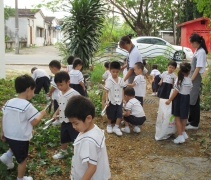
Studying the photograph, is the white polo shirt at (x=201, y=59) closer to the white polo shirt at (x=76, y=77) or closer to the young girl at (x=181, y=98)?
the young girl at (x=181, y=98)

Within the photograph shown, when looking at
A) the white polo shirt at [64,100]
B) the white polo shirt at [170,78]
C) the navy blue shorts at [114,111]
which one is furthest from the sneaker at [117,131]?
the white polo shirt at [170,78]

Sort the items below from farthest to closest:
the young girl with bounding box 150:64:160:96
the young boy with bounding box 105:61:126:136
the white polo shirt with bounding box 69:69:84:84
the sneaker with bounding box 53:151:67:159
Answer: the young girl with bounding box 150:64:160:96, the white polo shirt with bounding box 69:69:84:84, the young boy with bounding box 105:61:126:136, the sneaker with bounding box 53:151:67:159

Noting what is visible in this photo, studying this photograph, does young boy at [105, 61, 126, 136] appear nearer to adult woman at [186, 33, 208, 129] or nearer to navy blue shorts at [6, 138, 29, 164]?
adult woman at [186, 33, 208, 129]

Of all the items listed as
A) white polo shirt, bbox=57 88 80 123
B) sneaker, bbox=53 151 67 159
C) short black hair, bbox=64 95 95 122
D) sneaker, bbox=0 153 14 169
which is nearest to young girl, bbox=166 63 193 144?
white polo shirt, bbox=57 88 80 123

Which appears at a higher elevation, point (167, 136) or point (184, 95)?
point (184, 95)

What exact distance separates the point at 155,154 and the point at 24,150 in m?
2.02

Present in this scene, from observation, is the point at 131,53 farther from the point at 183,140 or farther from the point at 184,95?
the point at 183,140

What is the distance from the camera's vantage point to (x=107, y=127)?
5008 millimetres

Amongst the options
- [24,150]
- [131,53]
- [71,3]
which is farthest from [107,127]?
[71,3]

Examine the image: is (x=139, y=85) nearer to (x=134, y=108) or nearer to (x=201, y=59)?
(x=134, y=108)

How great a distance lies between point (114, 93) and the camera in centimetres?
476

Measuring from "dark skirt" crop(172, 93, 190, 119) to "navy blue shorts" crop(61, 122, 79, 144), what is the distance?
174cm

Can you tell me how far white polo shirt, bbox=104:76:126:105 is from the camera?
473 centimetres

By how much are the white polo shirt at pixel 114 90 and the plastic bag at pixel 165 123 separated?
28.8 inches
